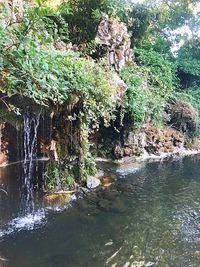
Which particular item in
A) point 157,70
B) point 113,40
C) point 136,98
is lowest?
point 136,98

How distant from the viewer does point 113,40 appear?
1398 cm

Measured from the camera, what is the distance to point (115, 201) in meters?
9.16

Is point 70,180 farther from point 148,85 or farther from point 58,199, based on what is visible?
point 148,85

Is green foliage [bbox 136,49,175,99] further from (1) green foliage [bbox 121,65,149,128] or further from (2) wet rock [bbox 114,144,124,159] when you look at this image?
(2) wet rock [bbox 114,144,124,159]

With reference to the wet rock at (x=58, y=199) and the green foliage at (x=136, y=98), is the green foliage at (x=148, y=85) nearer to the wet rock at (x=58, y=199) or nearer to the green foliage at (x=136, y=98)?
the green foliage at (x=136, y=98)

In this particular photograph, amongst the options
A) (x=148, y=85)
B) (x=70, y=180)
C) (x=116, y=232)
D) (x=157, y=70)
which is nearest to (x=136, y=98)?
(x=148, y=85)

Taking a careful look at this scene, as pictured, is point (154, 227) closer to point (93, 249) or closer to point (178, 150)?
point (93, 249)

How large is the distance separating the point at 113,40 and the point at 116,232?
9.50 metres

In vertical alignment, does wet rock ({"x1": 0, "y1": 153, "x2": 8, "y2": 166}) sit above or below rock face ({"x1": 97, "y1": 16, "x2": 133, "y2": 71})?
below

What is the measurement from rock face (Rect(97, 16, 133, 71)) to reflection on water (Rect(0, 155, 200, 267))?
6.30 meters

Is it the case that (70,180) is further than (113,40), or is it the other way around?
(113,40)

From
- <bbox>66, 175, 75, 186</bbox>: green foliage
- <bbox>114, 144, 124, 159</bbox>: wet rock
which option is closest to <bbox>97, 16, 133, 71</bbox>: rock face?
<bbox>114, 144, 124, 159</bbox>: wet rock

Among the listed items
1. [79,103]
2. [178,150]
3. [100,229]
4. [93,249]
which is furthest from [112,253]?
[178,150]

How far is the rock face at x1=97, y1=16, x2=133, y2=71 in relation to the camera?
44.6 ft
